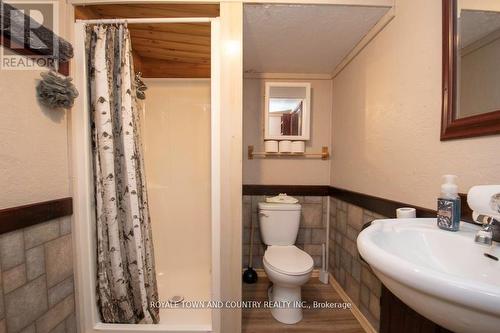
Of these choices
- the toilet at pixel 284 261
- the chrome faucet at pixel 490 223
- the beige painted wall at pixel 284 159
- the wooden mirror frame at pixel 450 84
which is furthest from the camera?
the beige painted wall at pixel 284 159

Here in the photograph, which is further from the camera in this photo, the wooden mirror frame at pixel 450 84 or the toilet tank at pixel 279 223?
the toilet tank at pixel 279 223

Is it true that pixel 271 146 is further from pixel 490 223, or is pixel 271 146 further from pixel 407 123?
pixel 490 223

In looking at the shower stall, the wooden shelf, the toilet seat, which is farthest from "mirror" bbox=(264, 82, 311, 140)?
the toilet seat

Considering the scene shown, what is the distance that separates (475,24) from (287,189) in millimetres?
1548

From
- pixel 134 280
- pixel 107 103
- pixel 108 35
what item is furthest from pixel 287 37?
pixel 134 280

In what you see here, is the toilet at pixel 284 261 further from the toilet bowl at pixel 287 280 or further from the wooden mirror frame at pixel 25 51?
the wooden mirror frame at pixel 25 51

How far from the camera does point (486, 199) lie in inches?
22.8

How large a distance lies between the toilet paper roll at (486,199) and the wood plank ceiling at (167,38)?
147 centimetres

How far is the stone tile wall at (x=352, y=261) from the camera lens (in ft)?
4.36

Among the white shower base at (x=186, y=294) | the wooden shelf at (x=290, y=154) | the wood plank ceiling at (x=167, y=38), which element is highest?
the wood plank ceiling at (x=167, y=38)

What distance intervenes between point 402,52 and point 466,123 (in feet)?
1.80

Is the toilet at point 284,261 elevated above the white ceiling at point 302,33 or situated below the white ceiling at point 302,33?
below

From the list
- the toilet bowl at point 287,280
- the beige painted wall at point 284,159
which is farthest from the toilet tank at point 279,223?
Answer: the beige painted wall at point 284,159

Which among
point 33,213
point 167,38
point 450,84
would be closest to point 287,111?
point 167,38
